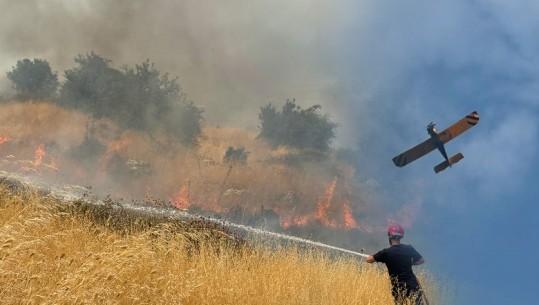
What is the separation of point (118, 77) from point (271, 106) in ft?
35.9

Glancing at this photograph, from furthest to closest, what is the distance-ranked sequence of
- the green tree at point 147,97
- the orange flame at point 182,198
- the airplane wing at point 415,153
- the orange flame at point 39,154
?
the green tree at point 147,97 < the orange flame at point 39,154 < the orange flame at point 182,198 < the airplane wing at point 415,153

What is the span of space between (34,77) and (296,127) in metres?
18.8

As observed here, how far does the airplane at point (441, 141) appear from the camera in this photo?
1509 cm

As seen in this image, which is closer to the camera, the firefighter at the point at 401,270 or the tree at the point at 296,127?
the firefighter at the point at 401,270

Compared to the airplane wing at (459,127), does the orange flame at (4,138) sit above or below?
above

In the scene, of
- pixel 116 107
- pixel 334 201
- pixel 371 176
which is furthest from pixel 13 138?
pixel 371 176

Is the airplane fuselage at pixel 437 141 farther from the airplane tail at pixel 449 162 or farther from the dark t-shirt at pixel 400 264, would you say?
the dark t-shirt at pixel 400 264

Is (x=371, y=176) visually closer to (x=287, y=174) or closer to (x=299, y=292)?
(x=287, y=174)

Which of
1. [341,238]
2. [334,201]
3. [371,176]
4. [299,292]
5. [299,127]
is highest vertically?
[299,127]

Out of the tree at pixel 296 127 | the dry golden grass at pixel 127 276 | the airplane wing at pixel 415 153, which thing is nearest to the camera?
the dry golden grass at pixel 127 276

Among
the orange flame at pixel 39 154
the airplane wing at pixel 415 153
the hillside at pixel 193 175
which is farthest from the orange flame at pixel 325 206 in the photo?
the orange flame at pixel 39 154

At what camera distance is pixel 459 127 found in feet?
50.4

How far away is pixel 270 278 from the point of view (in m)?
8.52

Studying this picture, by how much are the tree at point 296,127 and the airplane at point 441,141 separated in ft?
62.5
